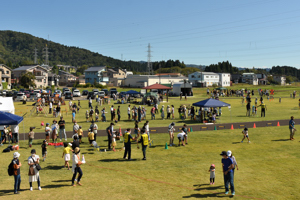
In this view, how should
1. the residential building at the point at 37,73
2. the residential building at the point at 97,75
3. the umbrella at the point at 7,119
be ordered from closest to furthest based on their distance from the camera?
the umbrella at the point at 7,119, the residential building at the point at 37,73, the residential building at the point at 97,75

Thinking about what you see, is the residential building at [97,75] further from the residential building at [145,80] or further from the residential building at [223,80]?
the residential building at [223,80]

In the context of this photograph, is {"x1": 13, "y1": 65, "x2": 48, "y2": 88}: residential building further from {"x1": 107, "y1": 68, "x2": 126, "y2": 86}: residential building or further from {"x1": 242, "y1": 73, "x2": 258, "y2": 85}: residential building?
{"x1": 242, "y1": 73, "x2": 258, "y2": 85}: residential building

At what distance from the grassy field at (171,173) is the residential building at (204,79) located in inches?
3380

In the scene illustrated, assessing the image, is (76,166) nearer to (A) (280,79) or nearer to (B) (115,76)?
(B) (115,76)

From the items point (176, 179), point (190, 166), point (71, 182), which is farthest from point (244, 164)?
point (71, 182)

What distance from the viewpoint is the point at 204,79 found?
344ft

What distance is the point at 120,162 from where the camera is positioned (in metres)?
15.2

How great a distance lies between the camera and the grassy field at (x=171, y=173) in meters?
10.9

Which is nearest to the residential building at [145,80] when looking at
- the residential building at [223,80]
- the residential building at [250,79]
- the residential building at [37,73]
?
the residential building at [223,80]

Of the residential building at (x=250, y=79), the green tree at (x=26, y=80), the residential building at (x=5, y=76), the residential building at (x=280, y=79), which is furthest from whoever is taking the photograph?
the residential building at (x=280, y=79)

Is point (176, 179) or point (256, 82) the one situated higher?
point (256, 82)

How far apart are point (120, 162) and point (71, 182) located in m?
3.56

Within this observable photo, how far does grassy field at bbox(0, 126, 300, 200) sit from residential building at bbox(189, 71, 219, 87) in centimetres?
8585

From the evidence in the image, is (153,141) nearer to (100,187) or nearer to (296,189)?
(100,187)
